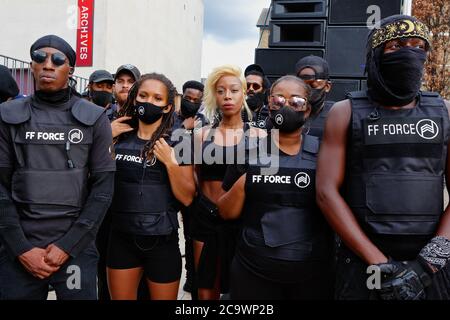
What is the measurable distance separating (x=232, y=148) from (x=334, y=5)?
1.49 metres

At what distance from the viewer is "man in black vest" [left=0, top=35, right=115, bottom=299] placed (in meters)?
2.07

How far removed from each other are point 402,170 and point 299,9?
1.96 metres

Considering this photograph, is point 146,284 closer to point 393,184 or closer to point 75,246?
point 75,246

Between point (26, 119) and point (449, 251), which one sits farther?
point (26, 119)

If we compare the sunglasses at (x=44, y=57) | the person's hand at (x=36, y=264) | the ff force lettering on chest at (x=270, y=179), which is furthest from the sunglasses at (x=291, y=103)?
the person's hand at (x=36, y=264)

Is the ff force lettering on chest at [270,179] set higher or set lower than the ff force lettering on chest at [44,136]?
lower

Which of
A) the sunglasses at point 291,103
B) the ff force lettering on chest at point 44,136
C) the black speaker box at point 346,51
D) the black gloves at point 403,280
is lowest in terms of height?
the black gloves at point 403,280

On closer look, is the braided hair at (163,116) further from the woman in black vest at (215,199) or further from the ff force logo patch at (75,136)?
the ff force logo patch at (75,136)

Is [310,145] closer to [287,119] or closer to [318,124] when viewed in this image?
[287,119]

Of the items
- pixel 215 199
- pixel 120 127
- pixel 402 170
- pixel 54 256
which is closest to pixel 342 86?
pixel 215 199

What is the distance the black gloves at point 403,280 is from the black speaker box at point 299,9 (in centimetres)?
216

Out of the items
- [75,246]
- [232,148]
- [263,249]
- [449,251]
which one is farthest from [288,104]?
[75,246]

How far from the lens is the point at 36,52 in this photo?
218cm

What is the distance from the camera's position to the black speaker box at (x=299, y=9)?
322cm
